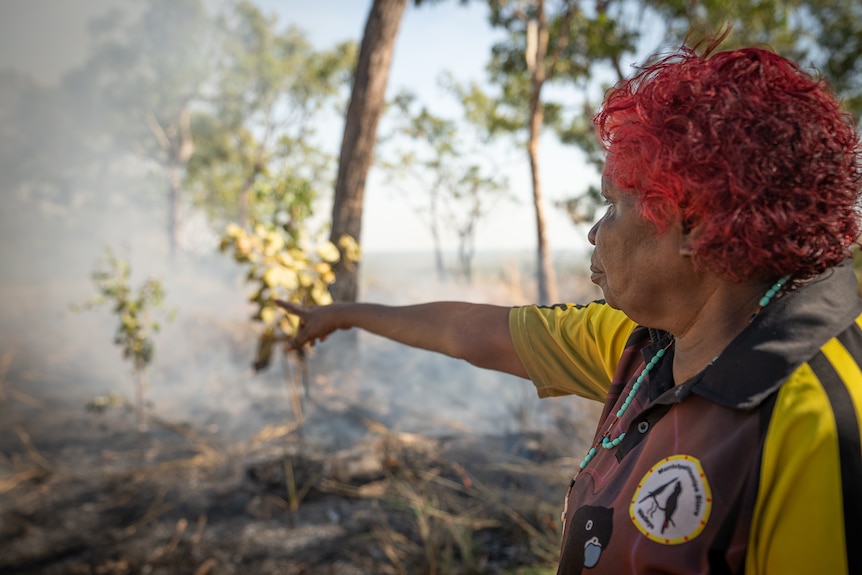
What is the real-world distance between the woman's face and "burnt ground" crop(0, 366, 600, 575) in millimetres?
2156

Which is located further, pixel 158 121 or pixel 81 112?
pixel 81 112

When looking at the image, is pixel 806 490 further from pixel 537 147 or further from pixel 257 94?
pixel 257 94

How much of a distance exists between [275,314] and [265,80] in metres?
21.4

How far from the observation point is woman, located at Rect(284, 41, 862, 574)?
0.73 metres

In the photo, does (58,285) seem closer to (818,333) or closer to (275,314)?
(275,314)

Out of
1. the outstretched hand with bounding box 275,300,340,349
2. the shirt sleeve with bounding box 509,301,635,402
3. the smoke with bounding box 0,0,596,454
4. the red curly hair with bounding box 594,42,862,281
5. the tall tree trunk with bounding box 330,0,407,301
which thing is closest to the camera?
the red curly hair with bounding box 594,42,862,281

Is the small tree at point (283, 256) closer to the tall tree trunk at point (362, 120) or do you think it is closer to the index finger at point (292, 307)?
the index finger at point (292, 307)

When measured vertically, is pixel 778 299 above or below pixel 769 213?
below


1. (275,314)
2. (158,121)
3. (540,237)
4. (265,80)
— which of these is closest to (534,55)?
(540,237)

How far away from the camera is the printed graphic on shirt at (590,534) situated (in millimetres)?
919

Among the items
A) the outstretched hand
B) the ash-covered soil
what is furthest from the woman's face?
the ash-covered soil

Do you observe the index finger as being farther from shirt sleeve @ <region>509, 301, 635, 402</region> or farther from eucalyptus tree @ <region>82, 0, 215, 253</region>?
eucalyptus tree @ <region>82, 0, 215, 253</region>

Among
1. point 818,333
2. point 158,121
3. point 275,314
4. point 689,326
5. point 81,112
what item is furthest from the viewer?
point 81,112

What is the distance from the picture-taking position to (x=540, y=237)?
9.95 m
